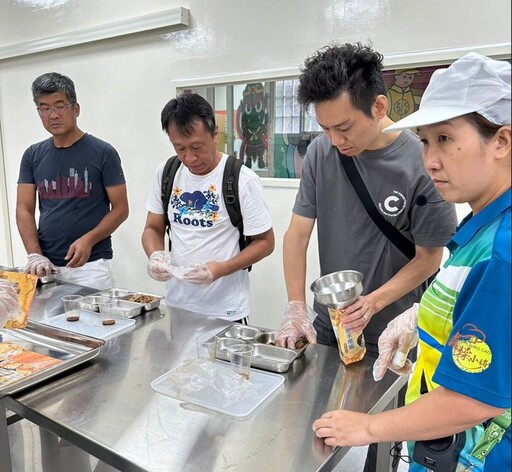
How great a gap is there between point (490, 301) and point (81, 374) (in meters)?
0.99

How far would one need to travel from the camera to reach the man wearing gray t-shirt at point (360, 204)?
3.73 ft

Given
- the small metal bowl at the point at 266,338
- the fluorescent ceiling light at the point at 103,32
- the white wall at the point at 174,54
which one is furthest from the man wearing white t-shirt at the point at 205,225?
the fluorescent ceiling light at the point at 103,32

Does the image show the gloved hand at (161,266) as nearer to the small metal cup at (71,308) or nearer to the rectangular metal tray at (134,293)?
the rectangular metal tray at (134,293)

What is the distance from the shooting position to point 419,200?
1.24 m

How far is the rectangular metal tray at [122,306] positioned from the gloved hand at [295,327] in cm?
54

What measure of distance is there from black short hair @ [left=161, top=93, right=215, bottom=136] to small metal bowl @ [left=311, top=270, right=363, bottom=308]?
2.73 ft

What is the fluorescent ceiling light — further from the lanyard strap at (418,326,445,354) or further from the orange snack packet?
the lanyard strap at (418,326,445,354)

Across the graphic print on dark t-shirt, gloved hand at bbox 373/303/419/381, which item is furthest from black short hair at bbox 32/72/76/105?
gloved hand at bbox 373/303/419/381

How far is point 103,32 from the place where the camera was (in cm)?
306

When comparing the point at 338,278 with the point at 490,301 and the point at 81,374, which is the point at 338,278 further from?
the point at 81,374

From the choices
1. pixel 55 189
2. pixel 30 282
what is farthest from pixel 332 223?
pixel 55 189

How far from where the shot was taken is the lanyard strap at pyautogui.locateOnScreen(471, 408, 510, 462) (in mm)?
732

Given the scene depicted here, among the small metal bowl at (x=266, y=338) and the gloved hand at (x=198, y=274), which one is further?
the gloved hand at (x=198, y=274)

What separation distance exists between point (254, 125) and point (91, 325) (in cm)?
177
